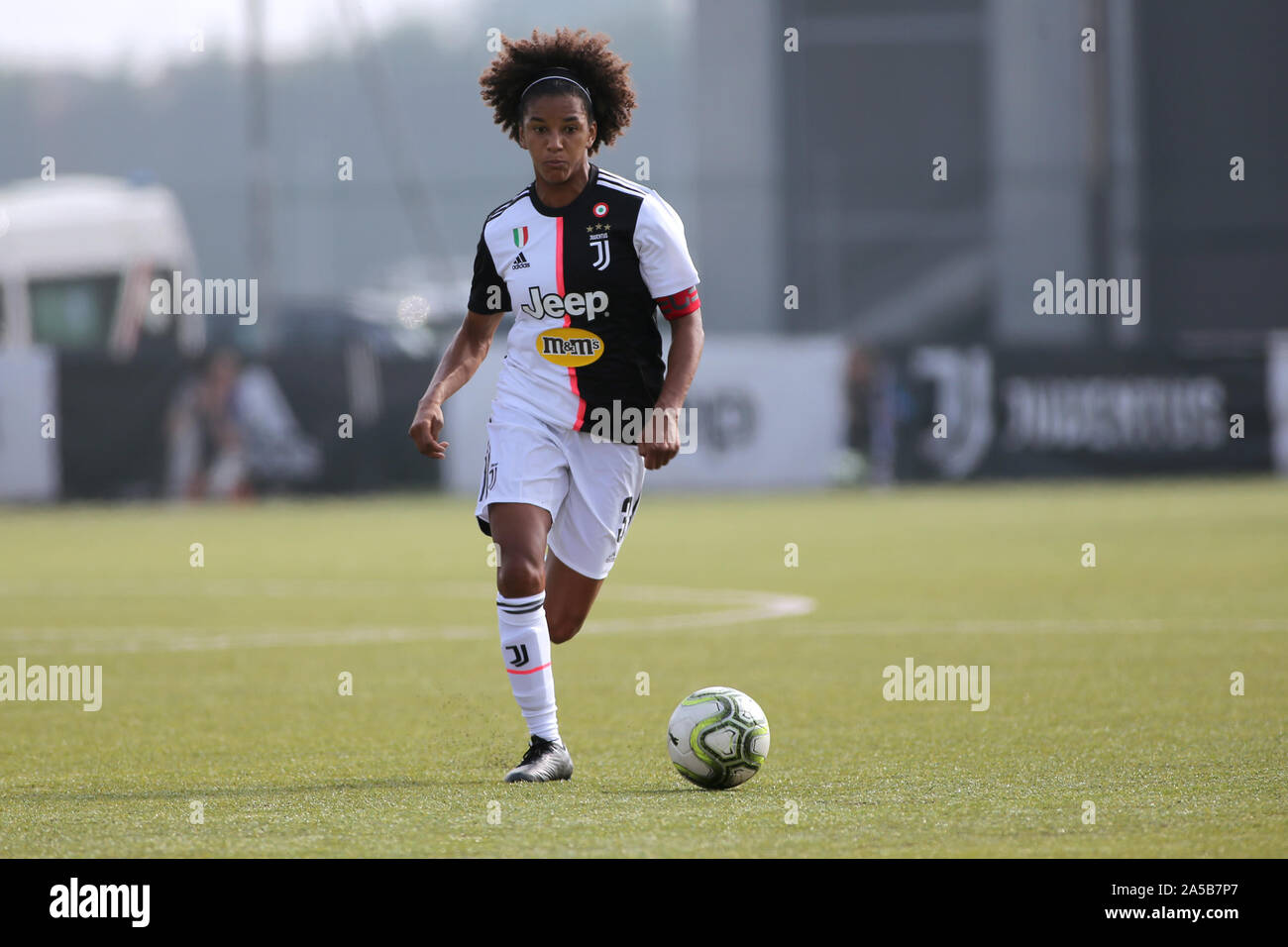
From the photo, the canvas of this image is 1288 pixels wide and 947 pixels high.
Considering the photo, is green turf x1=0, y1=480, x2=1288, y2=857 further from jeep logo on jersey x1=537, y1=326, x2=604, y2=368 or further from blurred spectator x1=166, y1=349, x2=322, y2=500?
blurred spectator x1=166, y1=349, x2=322, y2=500

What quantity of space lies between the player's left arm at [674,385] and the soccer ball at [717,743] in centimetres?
79

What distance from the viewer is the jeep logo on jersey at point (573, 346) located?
265 inches

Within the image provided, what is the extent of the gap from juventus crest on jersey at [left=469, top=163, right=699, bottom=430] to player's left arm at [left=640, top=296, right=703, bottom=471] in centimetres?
3

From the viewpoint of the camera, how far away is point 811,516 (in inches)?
859

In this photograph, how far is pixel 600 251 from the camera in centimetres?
664

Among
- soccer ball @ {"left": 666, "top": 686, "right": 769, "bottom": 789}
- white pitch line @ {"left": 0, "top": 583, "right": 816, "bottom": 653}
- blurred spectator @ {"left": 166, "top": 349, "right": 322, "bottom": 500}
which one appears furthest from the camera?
blurred spectator @ {"left": 166, "top": 349, "right": 322, "bottom": 500}

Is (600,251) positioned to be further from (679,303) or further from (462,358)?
(462,358)

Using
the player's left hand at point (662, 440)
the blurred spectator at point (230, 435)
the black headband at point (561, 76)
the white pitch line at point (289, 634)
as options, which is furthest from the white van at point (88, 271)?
the player's left hand at point (662, 440)

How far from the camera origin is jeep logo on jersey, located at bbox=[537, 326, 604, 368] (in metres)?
6.72

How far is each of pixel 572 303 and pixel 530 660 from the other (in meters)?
1.21
